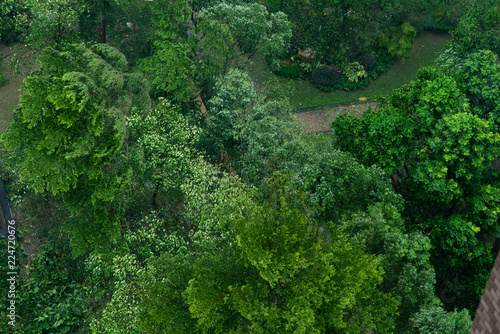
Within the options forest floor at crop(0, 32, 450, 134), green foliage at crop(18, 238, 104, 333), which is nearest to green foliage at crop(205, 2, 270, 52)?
forest floor at crop(0, 32, 450, 134)

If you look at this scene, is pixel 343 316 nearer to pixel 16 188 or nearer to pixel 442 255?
pixel 442 255

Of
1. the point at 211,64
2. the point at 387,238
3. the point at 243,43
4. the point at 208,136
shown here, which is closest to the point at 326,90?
the point at 243,43

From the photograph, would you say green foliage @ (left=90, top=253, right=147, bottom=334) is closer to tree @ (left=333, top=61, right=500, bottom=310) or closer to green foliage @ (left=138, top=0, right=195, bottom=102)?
green foliage @ (left=138, top=0, right=195, bottom=102)

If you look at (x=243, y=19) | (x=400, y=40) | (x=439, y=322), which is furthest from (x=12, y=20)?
(x=439, y=322)

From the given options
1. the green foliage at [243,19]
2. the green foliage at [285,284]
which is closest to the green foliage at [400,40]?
the green foliage at [243,19]

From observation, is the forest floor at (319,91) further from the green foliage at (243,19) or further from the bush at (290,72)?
the green foliage at (243,19)

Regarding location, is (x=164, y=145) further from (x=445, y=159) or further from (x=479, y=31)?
(x=479, y=31)
